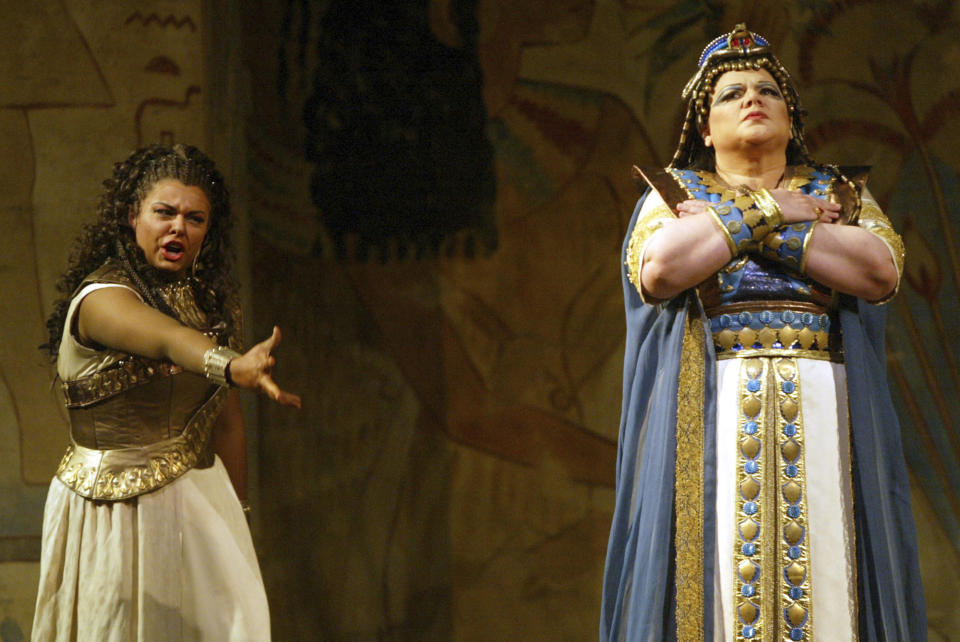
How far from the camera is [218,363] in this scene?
8.47 ft

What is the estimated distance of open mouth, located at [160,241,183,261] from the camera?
3.01 metres

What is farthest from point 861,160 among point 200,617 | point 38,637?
point 38,637

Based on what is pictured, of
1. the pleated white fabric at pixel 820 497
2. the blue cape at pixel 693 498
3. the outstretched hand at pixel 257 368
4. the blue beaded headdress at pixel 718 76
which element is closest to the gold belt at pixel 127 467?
the outstretched hand at pixel 257 368

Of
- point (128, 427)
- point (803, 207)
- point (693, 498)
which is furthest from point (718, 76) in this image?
point (128, 427)

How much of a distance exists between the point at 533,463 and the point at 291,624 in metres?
1.03

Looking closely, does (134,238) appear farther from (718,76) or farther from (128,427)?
(718,76)

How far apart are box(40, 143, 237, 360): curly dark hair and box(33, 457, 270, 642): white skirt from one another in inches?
17.1

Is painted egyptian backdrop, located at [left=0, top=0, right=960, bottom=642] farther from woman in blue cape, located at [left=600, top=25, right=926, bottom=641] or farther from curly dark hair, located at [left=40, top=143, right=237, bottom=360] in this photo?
woman in blue cape, located at [left=600, top=25, right=926, bottom=641]

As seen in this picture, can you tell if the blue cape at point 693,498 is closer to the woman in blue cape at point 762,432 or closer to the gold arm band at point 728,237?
the woman in blue cape at point 762,432

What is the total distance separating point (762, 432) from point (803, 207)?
471mm

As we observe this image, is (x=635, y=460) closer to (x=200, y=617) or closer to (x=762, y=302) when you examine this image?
(x=762, y=302)

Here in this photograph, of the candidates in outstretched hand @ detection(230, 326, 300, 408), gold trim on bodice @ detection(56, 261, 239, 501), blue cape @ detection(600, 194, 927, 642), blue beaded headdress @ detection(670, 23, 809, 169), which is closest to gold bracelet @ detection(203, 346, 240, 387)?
outstretched hand @ detection(230, 326, 300, 408)

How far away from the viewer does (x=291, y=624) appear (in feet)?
14.8

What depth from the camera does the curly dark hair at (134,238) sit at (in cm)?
306
